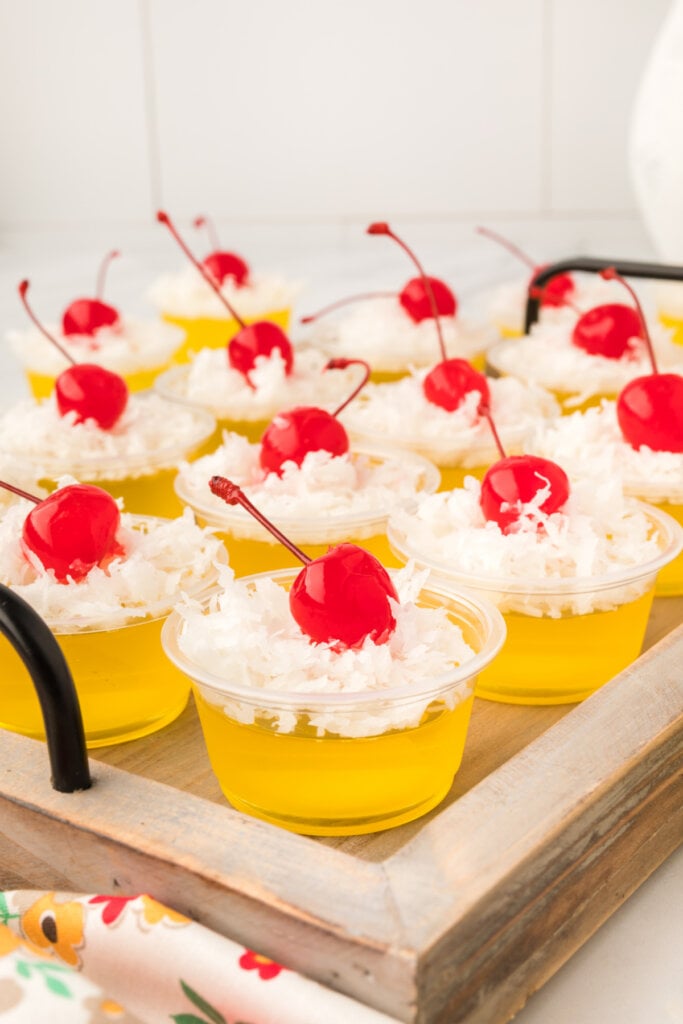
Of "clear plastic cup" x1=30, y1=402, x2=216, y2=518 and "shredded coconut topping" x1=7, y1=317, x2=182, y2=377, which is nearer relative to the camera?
"clear plastic cup" x1=30, y1=402, x2=216, y2=518

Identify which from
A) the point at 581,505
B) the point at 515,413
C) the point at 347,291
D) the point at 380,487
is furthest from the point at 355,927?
the point at 347,291

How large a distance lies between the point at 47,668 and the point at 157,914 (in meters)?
0.19

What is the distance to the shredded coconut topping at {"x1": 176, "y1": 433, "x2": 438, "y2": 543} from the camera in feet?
4.31

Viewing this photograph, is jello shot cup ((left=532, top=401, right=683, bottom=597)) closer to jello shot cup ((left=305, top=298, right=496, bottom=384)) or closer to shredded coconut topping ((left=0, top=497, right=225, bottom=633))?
shredded coconut topping ((left=0, top=497, right=225, bottom=633))

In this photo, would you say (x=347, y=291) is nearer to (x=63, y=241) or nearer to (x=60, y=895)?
(x=63, y=241)

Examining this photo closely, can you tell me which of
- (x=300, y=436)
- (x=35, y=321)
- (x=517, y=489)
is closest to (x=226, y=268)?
(x=35, y=321)

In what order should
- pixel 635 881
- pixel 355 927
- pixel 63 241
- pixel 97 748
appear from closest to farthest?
pixel 355 927 < pixel 635 881 < pixel 97 748 < pixel 63 241

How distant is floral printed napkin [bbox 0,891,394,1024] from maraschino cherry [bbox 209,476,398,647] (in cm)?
23

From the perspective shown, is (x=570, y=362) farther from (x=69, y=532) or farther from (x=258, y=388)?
(x=69, y=532)

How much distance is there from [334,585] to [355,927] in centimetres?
25

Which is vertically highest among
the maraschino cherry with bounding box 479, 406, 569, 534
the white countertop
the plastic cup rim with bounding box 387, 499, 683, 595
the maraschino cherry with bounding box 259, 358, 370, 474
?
the maraschino cherry with bounding box 479, 406, 569, 534

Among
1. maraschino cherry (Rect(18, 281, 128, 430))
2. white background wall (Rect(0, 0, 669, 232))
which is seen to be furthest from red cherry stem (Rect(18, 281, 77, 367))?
white background wall (Rect(0, 0, 669, 232))

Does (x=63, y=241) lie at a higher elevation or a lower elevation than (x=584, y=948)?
lower

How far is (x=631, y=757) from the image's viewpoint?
3.19 feet
